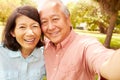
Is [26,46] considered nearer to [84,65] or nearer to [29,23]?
[29,23]

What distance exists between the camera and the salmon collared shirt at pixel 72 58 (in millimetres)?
2183

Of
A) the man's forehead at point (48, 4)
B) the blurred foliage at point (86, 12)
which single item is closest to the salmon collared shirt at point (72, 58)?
the man's forehead at point (48, 4)

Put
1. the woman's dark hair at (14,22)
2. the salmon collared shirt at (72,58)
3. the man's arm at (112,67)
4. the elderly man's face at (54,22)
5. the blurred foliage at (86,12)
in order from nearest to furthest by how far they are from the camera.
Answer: the man's arm at (112,67) < the salmon collared shirt at (72,58) < the elderly man's face at (54,22) < the woman's dark hair at (14,22) < the blurred foliage at (86,12)

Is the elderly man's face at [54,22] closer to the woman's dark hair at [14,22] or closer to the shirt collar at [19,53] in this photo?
the woman's dark hair at [14,22]

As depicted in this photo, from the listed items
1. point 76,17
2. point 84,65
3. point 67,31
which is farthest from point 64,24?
point 76,17

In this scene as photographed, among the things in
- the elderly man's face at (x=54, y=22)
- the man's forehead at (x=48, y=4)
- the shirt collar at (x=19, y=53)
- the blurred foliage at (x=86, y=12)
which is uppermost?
the man's forehead at (x=48, y=4)

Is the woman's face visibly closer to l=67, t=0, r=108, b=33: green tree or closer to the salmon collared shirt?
the salmon collared shirt

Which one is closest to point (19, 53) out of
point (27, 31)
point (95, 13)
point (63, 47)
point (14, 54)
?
point (14, 54)

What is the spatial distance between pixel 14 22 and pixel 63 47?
47cm

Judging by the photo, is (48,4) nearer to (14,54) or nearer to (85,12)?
(14,54)

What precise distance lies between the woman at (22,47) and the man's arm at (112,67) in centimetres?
97

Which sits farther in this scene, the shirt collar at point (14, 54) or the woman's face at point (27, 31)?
the shirt collar at point (14, 54)

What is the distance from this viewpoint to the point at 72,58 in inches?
90.2

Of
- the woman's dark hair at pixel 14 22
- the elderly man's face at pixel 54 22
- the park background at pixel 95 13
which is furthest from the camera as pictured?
the park background at pixel 95 13
